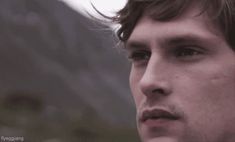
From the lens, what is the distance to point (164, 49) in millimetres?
4008

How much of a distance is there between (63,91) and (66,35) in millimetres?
14461

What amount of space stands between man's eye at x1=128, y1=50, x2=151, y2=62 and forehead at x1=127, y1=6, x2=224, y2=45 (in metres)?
0.12

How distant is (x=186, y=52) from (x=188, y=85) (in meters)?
0.23

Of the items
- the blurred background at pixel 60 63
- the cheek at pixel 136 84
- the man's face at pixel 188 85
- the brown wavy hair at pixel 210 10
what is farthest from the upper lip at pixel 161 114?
the blurred background at pixel 60 63

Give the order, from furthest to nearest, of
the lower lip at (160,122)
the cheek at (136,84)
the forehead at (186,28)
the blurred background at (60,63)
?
the blurred background at (60,63)
the cheek at (136,84)
the forehead at (186,28)
the lower lip at (160,122)

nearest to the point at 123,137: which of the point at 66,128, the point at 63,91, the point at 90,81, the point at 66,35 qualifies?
the point at 66,128

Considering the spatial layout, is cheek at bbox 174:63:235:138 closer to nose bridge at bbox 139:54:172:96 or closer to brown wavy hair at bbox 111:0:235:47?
nose bridge at bbox 139:54:172:96

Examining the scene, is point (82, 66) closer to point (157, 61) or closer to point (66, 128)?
point (66, 128)

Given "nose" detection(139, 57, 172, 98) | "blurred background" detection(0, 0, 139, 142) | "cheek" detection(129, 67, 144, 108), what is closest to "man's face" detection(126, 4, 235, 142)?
"nose" detection(139, 57, 172, 98)

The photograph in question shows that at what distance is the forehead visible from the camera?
13.0 feet

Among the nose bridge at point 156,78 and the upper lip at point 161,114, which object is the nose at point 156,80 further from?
the upper lip at point 161,114

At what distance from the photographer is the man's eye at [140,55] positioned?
4201 millimetres

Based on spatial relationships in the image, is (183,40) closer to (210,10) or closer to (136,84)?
(210,10)

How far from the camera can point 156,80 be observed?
3.90 m
